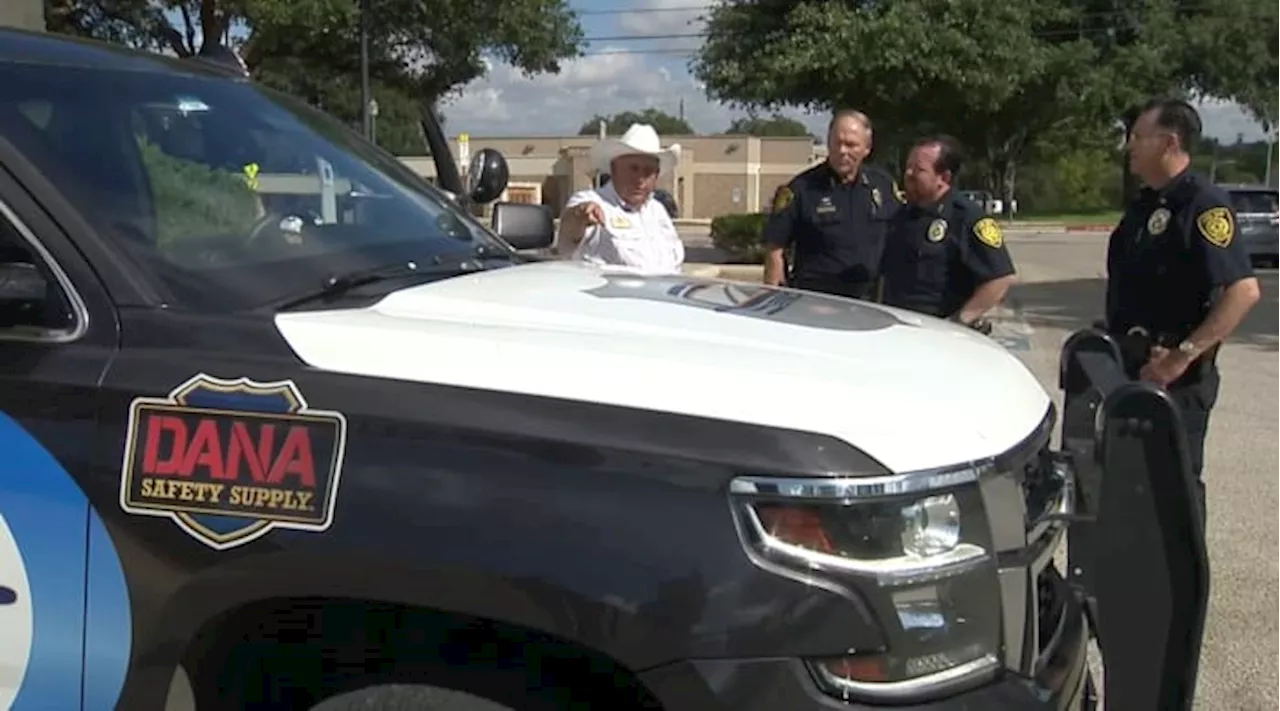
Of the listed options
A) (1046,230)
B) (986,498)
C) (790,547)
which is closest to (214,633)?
(790,547)

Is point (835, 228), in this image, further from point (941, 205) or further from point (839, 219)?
point (941, 205)

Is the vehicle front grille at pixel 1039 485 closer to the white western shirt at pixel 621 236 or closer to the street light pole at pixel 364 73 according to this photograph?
the white western shirt at pixel 621 236

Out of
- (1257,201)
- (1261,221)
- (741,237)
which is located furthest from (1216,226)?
(741,237)

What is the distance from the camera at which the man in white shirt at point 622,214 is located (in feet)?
16.9

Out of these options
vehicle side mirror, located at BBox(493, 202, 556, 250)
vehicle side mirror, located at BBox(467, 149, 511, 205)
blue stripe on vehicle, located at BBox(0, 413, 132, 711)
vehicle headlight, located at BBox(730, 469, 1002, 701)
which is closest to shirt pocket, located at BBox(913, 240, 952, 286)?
vehicle side mirror, located at BBox(467, 149, 511, 205)

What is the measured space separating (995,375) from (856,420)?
2.03 feet

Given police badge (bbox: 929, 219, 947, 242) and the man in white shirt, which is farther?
police badge (bbox: 929, 219, 947, 242)

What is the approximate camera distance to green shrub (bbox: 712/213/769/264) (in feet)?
77.2

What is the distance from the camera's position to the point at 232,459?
225cm

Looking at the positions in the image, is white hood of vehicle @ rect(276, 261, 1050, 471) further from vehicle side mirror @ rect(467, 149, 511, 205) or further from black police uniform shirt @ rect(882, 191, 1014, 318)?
black police uniform shirt @ rect(882, 191, 1014, 318)

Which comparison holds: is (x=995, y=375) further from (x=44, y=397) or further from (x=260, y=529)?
(x=44, y=397)

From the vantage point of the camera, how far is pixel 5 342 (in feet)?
7.87

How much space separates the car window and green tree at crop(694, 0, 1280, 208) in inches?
153

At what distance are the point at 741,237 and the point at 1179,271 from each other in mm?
20412
